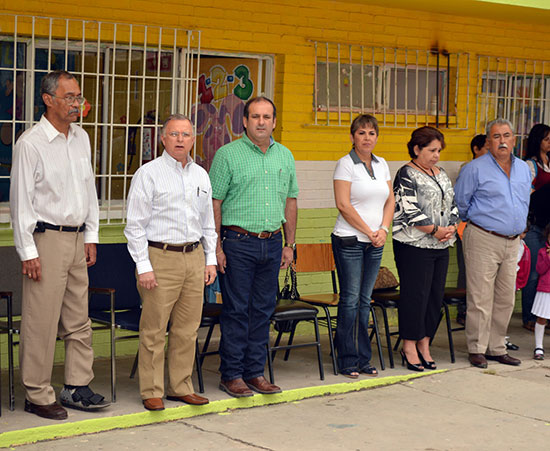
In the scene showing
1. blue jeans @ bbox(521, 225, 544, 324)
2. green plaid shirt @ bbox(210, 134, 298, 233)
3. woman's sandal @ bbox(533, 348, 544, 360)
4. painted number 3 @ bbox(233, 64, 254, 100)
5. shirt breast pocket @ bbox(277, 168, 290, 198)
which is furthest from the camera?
blue jeans @ bbox(521, 225, 544, 324)

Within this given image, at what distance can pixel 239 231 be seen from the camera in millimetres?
6309

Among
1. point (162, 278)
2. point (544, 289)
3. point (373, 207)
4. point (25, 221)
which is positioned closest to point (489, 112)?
point (544, 289)

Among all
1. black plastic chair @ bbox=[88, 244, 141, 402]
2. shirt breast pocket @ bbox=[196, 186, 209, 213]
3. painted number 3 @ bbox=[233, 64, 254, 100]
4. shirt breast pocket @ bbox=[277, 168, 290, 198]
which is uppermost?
painted number 3 @ bbox=[233, 64, 254, 100]

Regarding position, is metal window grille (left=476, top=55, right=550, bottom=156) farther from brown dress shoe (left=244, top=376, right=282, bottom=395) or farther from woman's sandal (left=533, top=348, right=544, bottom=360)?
brown dress shoe (left=244, top=376, right=282, bottom=395)

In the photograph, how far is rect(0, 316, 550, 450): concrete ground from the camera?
5.64m

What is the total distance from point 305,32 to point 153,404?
12.6 ft

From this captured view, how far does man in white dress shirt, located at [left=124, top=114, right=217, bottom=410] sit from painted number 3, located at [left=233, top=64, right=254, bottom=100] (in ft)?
8.30

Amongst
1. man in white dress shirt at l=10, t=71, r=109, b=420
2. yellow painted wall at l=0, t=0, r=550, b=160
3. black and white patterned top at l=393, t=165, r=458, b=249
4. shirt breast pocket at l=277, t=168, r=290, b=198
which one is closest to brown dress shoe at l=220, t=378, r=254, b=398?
man in white dress shirt at l=10, t=71, r=109, b=420

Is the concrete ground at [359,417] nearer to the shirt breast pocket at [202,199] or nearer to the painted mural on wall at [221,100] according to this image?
the shirt breast pocket at [202,199]

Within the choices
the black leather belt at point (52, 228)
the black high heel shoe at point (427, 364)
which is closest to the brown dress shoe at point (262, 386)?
the black high heel shoe at point (427, 364)

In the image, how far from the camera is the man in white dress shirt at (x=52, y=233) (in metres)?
5.57

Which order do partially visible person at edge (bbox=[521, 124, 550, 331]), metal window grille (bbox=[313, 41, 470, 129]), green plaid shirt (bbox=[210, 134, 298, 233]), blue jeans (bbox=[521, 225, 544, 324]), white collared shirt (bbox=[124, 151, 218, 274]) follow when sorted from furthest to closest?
1. blue jeans (bbox=[521, 225, 544, 324])
2. partially visible person at edge (bbox=[521, 124, 550, 331])
3. metal window grille (bbox=[313, 41, 470, 129])
4. green plaid shirt (bbox=[210, 134, 298, 233])
5. white collared shirt (bbox=[124, 151, 218, 274])

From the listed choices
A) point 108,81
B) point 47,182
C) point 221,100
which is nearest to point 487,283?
point 221,100

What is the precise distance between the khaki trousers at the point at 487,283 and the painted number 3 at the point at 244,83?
224 cm
